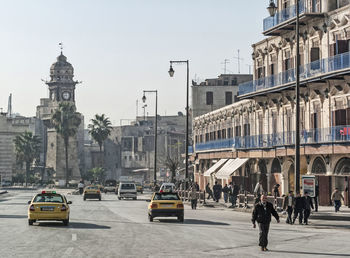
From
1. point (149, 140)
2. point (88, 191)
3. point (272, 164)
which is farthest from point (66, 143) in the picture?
point (272, 164)

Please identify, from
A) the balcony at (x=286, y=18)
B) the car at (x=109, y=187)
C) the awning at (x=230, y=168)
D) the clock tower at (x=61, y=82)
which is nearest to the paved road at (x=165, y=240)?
the balcony at (x=286, y=18)

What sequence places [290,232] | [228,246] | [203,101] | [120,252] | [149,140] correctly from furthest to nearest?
[149,140]
[203,101]
[290,232]
[228,246]
[120,252]

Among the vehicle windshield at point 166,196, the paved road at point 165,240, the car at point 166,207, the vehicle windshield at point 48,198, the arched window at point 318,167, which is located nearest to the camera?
the paved road at point 165,240

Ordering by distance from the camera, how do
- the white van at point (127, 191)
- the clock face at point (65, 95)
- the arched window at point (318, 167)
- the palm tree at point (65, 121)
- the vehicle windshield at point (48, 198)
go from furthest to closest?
the clock face at point (65, 95), the palm tree at point (65, 121), the white van at point (127, 191), the arched window at point (318, 167), the vehicle windshield at point (48, 198)

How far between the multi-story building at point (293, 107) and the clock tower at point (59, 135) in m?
85.8

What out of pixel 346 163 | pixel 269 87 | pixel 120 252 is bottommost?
pixel 120 252

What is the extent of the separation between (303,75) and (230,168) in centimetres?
1449

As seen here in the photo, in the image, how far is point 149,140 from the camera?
15138cm

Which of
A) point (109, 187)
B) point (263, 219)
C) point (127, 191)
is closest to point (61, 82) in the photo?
point (109, 187)

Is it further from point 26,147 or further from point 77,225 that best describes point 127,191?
point 26,147

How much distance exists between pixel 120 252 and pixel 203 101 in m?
80.7

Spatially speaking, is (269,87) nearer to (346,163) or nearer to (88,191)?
(346,163)

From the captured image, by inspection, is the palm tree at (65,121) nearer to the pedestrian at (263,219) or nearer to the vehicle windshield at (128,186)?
the vehicle windshield at (128,186)

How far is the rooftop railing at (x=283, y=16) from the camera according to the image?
4778 centimetres
